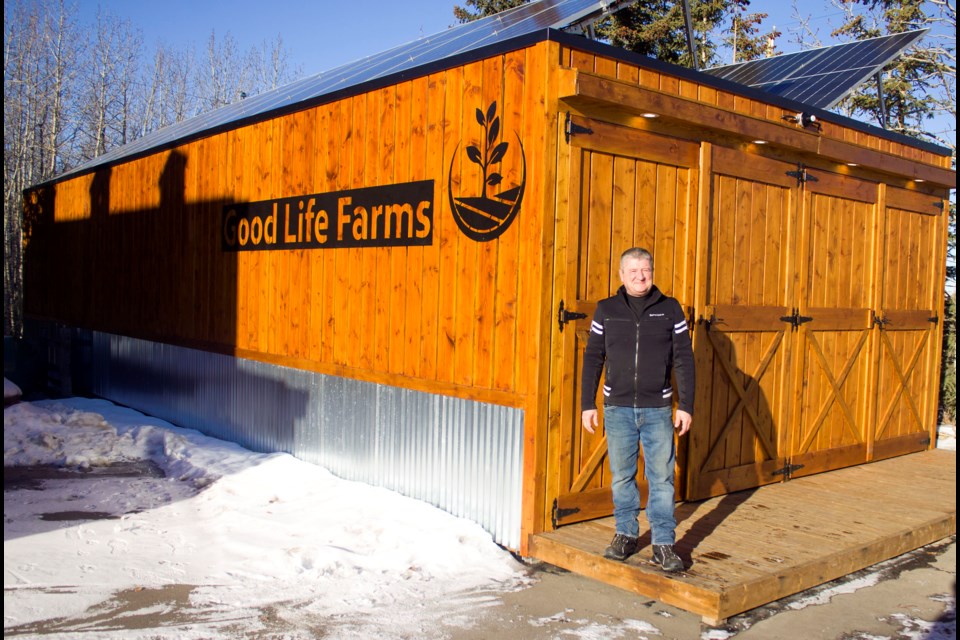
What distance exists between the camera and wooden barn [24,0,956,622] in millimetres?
5781

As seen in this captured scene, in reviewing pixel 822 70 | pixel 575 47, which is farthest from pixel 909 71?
pixel 575 47

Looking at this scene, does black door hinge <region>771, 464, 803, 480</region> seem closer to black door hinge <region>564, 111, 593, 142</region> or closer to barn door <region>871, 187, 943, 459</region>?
barn door <region>871, 187, 943, 459</region>

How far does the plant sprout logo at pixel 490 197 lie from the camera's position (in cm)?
595

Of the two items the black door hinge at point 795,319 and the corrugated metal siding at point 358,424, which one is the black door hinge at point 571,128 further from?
the black door hinge at point 795,319

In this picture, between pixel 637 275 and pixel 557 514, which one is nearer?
pixel 637 275

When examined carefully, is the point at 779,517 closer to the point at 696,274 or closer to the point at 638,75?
the point at 696,274

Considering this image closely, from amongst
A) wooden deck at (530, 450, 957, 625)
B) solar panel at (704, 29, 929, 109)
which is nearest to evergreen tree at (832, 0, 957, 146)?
solar panel at (704, 29, 929, 109)

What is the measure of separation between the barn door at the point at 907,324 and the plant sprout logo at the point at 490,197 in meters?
4.55

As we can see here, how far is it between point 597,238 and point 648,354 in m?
1.28

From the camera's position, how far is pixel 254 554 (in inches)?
223

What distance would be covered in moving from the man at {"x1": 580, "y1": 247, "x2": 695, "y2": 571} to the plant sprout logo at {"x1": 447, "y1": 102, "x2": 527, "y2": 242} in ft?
3.85

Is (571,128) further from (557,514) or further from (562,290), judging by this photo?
(557,514)

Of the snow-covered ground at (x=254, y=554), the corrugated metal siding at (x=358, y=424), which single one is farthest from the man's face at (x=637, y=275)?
the snow-covered ground at (x=254, y=554)

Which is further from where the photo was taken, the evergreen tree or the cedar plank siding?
the evergreen tree
